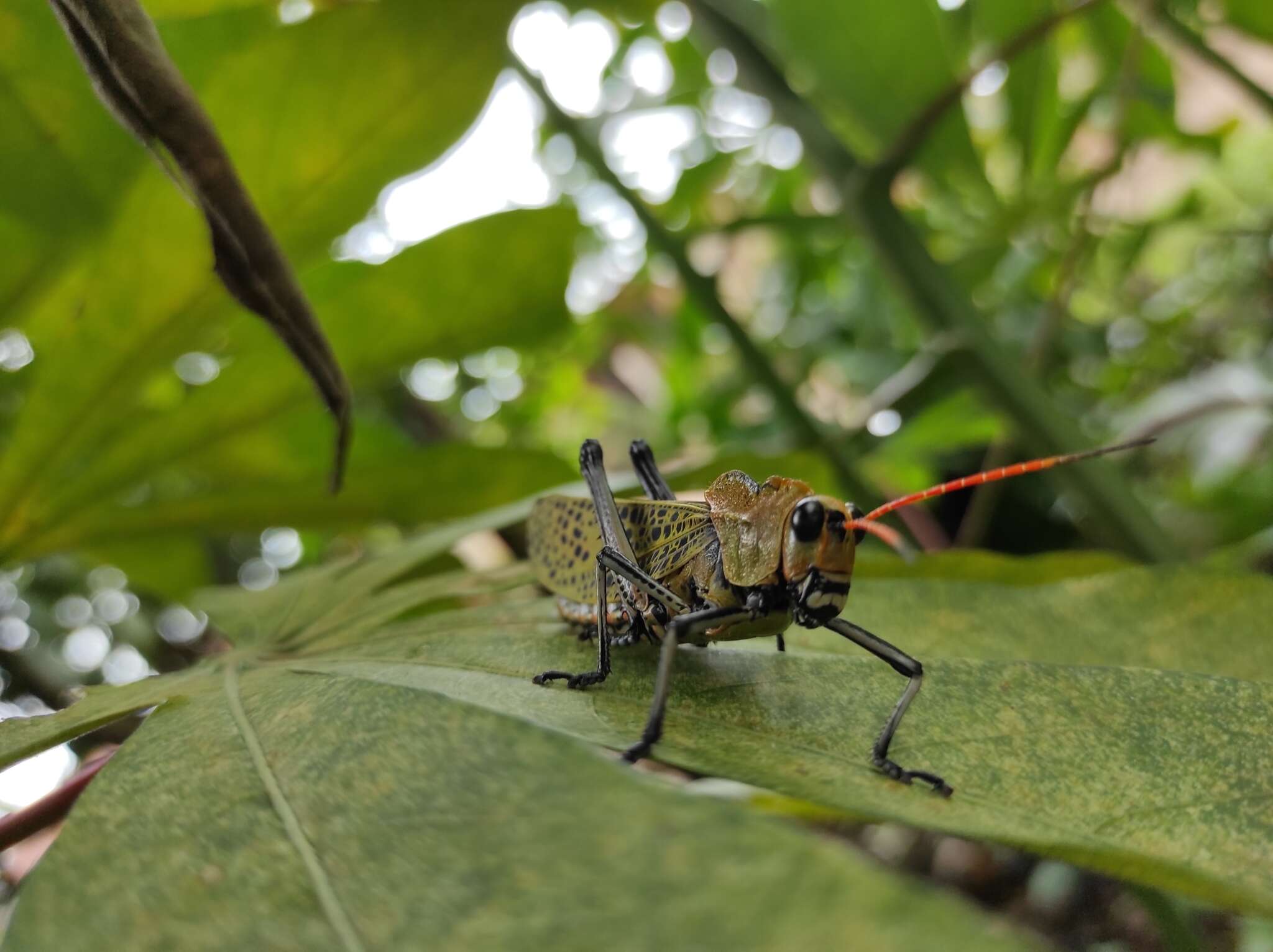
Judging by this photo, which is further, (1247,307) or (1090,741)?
(1247,307)

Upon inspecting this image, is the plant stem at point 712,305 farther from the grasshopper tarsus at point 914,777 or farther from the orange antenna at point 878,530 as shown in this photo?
the grasshopper tarsus at point 914,777

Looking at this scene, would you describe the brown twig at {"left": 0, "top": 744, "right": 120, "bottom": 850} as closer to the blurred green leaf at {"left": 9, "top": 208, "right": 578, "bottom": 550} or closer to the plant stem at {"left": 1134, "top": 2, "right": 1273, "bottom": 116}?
the blurred green leaf at {"left": 9, "top": 208, "right": 578, "bottom": 550}

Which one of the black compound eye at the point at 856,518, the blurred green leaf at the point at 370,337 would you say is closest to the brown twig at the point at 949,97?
the blurred green leaf at the point at 370,337

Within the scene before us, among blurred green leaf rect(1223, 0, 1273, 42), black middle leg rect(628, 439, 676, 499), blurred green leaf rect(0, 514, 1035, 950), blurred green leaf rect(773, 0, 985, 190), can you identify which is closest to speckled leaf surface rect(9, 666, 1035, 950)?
blurred green leaf rect(0, 514, 1035, 950)

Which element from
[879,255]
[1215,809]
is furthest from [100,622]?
[1215,809]

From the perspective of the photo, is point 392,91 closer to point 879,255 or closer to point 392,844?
point 879,255

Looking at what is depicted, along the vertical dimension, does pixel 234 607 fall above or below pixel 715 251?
below

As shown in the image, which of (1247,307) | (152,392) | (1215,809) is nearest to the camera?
(1215,809)
